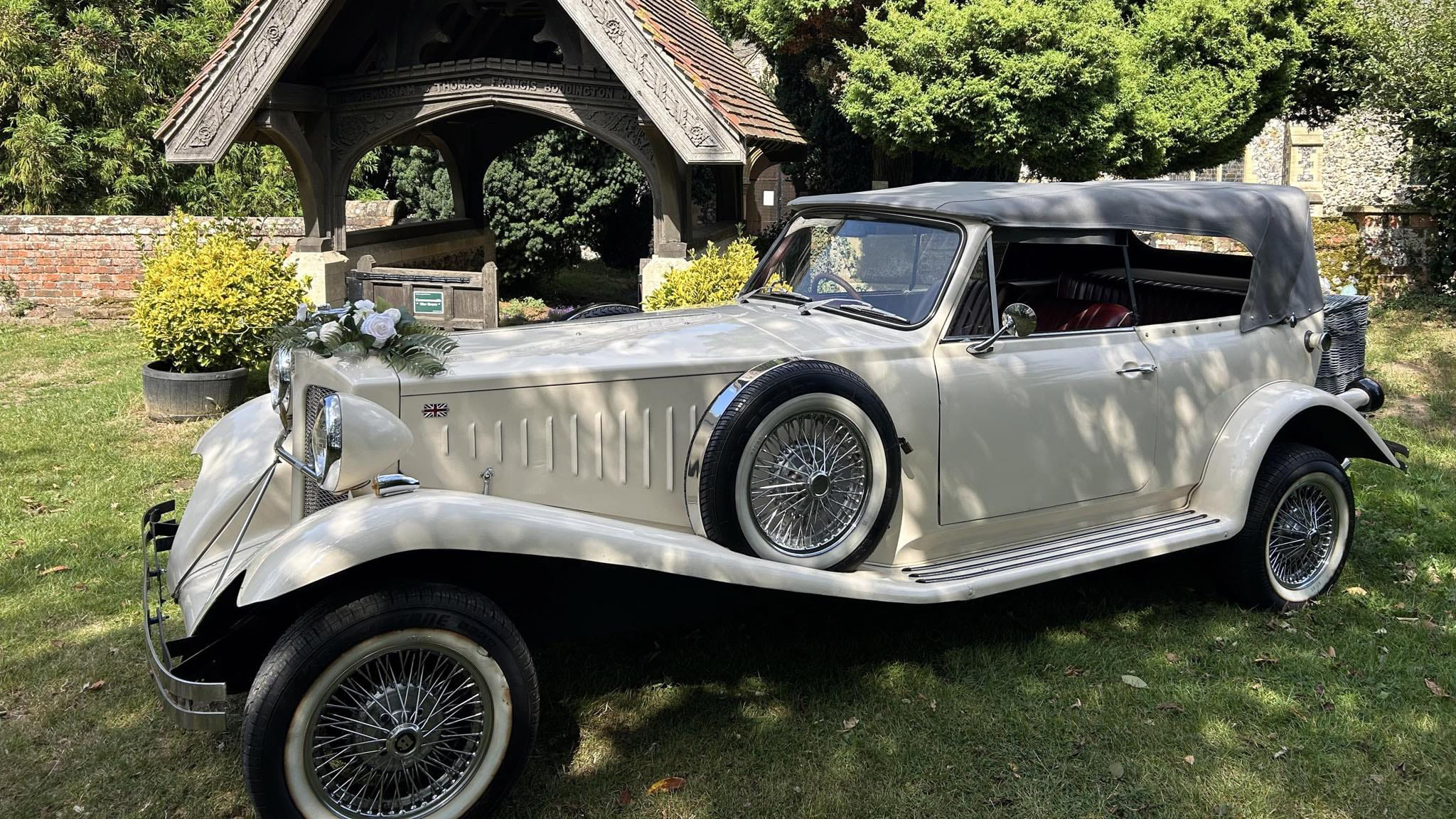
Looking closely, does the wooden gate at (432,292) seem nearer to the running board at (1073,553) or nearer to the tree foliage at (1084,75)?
the running board at (1073,553)

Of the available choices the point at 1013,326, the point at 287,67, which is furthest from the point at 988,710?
the point at 287,67

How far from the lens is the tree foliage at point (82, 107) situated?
14.9 meters

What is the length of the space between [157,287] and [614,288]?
31.3 feet

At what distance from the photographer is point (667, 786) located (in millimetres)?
3619

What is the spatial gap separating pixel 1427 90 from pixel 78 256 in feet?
55.1

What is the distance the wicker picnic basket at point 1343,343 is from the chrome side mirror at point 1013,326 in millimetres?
2031

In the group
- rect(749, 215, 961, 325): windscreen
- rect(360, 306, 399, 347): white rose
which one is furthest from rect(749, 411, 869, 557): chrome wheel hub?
rect(360, 306, 399, 347): white rose

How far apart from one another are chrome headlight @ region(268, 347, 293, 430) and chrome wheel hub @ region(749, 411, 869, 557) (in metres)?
1.85

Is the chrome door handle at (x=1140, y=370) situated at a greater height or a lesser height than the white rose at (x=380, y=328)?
lesser

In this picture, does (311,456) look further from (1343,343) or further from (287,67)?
(287,67)

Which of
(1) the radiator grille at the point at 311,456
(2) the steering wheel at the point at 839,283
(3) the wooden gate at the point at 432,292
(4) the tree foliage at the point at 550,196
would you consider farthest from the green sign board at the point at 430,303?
(4) the tree foliage at the point at 550,196

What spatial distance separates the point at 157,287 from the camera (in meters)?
8.29

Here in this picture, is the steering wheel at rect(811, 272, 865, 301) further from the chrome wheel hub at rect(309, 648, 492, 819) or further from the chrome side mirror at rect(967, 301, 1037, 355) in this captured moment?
the chrome wheel hub at rect(309, 648, 492, 819)

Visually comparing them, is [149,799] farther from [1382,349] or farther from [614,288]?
[614,288]
